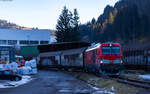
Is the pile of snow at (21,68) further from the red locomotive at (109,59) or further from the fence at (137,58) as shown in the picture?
the fence at (137,58)

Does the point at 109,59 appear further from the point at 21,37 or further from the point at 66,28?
the point at 21,37

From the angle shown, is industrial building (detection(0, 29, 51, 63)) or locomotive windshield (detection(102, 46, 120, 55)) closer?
locomotive windshield (detection(102, 46, 120, 55))

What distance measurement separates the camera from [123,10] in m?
25.7

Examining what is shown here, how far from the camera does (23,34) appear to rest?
95.9 meters

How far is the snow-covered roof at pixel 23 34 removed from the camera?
91287 millimetres

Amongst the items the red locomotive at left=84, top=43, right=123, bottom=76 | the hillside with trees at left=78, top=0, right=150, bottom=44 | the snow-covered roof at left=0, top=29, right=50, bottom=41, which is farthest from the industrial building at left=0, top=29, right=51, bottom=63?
the red locomotive at left=84, top=43, right=123, bottom=76

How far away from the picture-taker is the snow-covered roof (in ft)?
299

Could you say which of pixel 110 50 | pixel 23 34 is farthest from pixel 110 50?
pixel 23 34

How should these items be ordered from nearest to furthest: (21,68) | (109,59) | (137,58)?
(109,59) → (21,68) → (137,58)

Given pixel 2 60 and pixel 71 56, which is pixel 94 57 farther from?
pixel 71 56

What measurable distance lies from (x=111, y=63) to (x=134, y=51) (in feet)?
41.6

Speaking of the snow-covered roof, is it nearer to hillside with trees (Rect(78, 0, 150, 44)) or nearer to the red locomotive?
hillside with trees (Rect(78, 0, 150, 44))

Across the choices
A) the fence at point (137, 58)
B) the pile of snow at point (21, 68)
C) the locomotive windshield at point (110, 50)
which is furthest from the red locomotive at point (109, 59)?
the fence at point (137, 58)

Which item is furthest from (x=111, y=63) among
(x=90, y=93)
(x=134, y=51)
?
(x=134, y=51)
